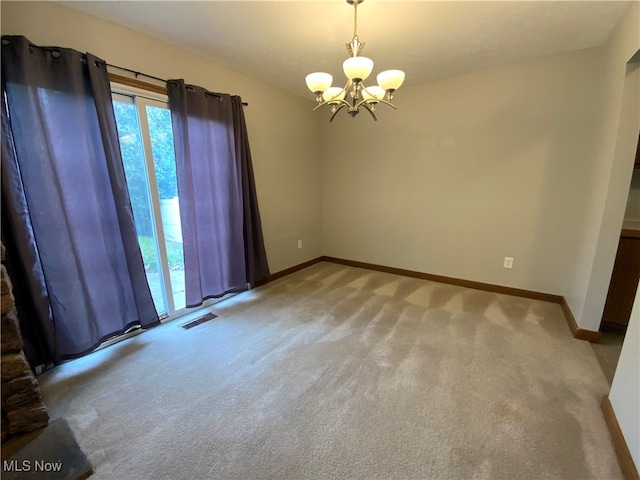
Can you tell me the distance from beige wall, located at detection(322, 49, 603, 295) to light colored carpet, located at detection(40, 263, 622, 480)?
81cm

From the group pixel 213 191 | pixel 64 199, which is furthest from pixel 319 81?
pixel 64 199

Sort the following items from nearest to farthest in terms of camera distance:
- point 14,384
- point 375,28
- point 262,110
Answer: point 14,384 → point 375,28 → point 262,110

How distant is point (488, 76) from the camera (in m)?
2.85

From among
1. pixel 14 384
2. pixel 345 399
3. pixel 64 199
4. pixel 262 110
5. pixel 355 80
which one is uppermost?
pixel 262 110

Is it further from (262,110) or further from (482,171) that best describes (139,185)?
(482,171)

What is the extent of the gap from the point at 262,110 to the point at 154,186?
155 cm

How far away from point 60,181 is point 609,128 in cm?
394

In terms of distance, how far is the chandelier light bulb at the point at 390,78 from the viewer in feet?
5.51

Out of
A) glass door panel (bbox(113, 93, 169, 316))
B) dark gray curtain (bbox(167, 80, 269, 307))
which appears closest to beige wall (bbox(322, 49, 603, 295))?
dark gray curtain (bbox(167, 80, 269, 307))

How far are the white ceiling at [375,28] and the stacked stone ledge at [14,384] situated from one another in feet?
6.13

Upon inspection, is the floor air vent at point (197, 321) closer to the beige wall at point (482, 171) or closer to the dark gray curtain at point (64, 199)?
the dark gray curtain at point (64, 199)

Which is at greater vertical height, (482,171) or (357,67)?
(357,67)

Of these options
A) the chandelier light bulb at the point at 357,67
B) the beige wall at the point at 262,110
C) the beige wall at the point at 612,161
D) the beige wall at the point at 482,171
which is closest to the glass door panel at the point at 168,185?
the beige wall at the point at 262,110

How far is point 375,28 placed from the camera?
80.7 inches
